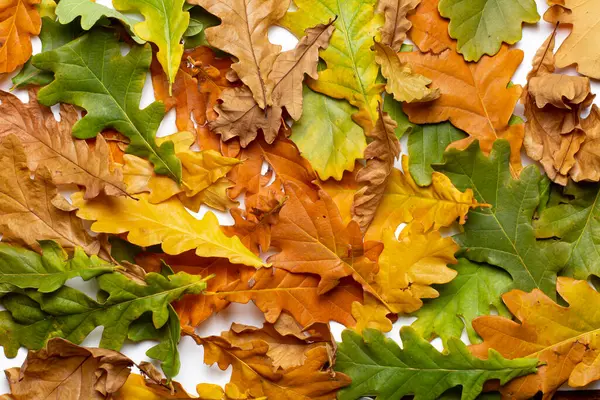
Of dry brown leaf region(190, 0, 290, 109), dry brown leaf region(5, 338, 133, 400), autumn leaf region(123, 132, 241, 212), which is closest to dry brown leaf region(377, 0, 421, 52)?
dry brown leaf region(190, 0, 290, 109)

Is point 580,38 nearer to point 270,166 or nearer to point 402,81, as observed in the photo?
point 402,81

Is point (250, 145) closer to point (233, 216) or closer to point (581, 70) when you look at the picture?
point (233, 216)

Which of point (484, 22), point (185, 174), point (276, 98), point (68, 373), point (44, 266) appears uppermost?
point (484, 22)

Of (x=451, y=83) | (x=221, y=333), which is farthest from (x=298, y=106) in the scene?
(x=221, y=333)

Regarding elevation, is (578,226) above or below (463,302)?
above

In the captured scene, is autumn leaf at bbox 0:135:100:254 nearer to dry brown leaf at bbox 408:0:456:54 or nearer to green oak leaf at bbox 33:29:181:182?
green oak leaf at bbox 33:29:181:182

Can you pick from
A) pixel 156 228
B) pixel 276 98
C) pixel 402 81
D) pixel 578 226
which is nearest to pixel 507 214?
pixel 578 226
